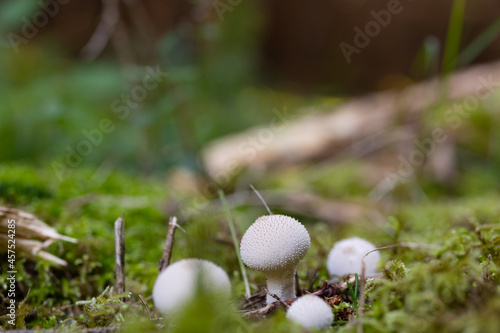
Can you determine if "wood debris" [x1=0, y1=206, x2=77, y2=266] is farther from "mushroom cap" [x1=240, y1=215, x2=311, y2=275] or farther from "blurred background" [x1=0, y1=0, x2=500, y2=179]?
"blurred background" [x1=0, y1=0, x2=500, y2=179]

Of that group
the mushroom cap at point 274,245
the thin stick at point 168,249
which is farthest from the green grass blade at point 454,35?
the thin stick at point 168,249

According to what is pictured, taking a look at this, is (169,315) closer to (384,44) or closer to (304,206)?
(304,206)

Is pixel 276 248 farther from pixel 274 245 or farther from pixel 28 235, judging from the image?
pixel 28 235

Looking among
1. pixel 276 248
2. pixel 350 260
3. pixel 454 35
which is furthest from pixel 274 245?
pixel 454 35

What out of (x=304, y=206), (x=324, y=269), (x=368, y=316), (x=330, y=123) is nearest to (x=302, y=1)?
(x=330, y=123)

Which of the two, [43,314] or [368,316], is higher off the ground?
[43,314]

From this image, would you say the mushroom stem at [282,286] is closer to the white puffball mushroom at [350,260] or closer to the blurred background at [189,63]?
the white puffball mushroom at [350,260]
